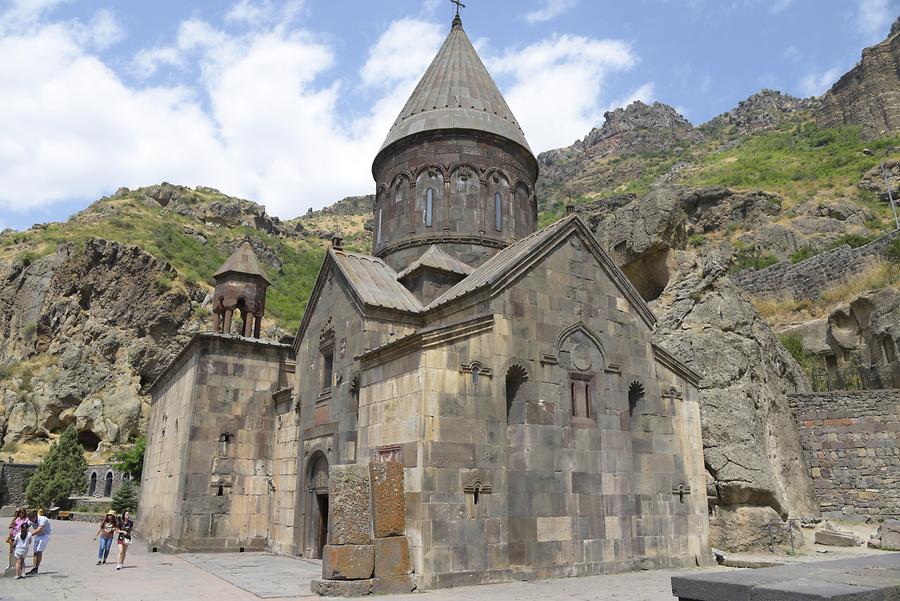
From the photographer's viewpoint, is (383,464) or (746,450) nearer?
(383,464)

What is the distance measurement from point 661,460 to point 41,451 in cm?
3057

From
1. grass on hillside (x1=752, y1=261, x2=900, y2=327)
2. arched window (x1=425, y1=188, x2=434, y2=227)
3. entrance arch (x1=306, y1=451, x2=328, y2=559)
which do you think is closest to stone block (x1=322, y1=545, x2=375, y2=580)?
entrance arch (x1=306, y1=451, x2=328, y2=559)

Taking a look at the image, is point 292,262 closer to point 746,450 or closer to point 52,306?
point 52,306

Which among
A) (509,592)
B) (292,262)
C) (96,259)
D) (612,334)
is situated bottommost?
(509,592)

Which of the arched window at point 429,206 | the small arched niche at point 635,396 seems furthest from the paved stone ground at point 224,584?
the arched window at point 429,206

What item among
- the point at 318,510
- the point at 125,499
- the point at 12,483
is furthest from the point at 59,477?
the point at 318,510

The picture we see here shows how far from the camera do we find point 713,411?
1228cm

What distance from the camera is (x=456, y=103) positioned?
47.8 feet

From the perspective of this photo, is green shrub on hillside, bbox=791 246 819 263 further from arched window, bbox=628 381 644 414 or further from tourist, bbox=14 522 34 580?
tourist, bbox=14 522 34 580

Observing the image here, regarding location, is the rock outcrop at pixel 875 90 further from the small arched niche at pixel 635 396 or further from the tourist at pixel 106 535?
the tourist at pixel 106 535

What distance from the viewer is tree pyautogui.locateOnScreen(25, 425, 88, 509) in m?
24.7

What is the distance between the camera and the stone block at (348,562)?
7.03m

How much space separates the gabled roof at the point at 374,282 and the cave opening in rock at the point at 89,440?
24.9m

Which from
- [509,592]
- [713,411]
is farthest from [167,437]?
[713,411]
